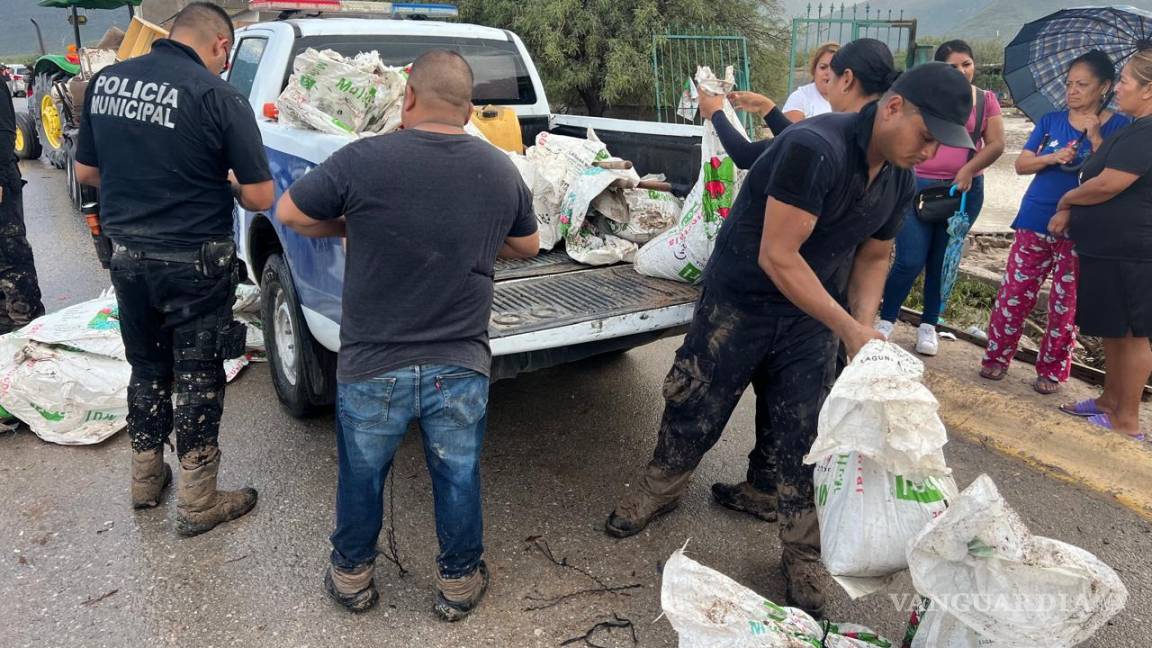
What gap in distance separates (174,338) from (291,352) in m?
0.94

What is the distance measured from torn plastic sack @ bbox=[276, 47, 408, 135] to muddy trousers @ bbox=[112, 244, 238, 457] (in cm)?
105

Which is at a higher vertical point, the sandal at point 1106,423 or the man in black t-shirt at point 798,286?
the man in black t-shirt at point 798,286

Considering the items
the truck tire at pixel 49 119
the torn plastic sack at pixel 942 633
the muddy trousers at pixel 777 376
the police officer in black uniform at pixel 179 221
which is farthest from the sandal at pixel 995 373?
the truck tire at pixel 49 119

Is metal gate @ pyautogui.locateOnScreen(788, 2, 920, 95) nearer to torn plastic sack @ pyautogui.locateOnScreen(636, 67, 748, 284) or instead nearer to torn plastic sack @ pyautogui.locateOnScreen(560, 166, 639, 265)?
torn plastic sack @ pyautogui.locateOnScreen(560, 166, 639, 265)

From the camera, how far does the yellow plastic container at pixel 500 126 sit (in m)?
5.01

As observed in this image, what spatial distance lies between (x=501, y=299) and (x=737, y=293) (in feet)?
3.56

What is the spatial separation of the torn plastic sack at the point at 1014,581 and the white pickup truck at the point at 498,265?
5.13 feet

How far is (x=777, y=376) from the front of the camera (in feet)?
9.30

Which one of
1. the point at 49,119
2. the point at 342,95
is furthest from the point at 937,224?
the point at 49,119

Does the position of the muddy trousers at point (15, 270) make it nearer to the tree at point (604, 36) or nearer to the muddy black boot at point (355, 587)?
the muddy black boot at point (355, 587)

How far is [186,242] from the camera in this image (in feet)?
9.82

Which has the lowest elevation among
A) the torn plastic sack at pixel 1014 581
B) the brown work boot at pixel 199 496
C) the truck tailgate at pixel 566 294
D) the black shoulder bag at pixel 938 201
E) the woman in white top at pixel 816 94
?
the brown work boot at pixel 199 496

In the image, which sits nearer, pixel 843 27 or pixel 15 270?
pixel 15 270

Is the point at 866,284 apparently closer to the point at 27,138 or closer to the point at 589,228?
the point at 589,228
